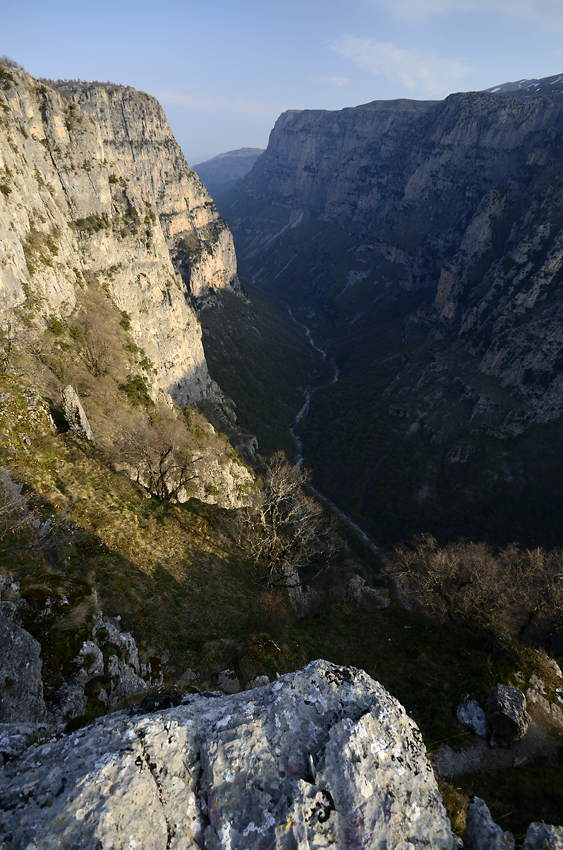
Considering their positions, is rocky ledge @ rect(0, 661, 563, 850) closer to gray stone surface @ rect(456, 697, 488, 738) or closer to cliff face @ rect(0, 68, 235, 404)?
gray stone surface @ rect(456, 697, 488, 738)

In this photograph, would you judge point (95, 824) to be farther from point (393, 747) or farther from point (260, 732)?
point (393, 747)

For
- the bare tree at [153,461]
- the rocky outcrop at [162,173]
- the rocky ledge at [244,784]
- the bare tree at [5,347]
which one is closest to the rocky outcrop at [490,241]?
the rocky outcrop at [162,173]

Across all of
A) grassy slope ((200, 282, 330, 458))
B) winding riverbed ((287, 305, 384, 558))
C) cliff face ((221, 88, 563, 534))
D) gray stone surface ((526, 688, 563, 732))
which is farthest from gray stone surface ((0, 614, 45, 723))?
cliff face ((221, 88, 563, 534))

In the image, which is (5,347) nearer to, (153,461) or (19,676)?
(153,461)

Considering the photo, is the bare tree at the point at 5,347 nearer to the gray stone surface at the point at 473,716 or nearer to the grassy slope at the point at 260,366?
the gray stone surface at the point at 473,716

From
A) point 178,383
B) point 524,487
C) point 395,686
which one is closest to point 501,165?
point 524,487

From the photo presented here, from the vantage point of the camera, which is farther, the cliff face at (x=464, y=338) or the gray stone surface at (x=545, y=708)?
the cliff face at (x=464, y=338)
